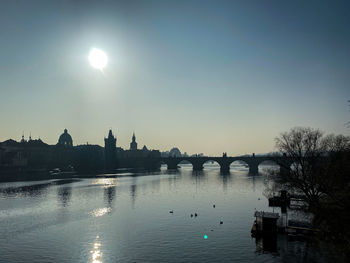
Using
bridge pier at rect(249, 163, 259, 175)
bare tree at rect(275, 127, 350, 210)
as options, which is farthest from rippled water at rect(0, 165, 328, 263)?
bridge pier at rect(249, 163, 259, 175)

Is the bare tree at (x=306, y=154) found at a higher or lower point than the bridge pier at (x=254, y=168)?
higher

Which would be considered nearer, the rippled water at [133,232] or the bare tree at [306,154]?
the rippled water at [133,232]

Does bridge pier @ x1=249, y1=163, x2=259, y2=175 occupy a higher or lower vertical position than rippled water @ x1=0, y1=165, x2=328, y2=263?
higher

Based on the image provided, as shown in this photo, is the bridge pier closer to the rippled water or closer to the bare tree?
the rippled water

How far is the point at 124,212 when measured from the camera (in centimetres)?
6312

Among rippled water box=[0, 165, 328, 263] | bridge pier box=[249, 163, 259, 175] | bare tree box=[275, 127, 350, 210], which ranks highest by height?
bare tree box=[275, 127, 350, 210]

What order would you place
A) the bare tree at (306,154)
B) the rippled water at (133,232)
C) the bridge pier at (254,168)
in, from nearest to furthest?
the rippled water at (133,232)
the bare tree at (306,154)
the bridge pier at (254,168)

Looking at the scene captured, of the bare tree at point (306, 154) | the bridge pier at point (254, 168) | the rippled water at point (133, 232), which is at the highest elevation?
the bare tree at point (306, 154)

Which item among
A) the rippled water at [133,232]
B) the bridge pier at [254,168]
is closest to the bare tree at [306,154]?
the rippled water at [133,232]

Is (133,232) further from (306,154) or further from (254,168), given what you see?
(254,168)

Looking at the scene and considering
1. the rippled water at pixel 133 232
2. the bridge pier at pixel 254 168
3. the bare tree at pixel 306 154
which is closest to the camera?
the rippled water at pixel 133 232

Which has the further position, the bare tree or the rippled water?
the bare tree

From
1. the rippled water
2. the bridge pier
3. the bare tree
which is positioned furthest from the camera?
the bridge pier

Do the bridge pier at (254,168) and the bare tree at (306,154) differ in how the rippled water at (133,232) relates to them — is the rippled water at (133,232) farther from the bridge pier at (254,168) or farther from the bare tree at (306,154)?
the bridge pier at (254,168)
